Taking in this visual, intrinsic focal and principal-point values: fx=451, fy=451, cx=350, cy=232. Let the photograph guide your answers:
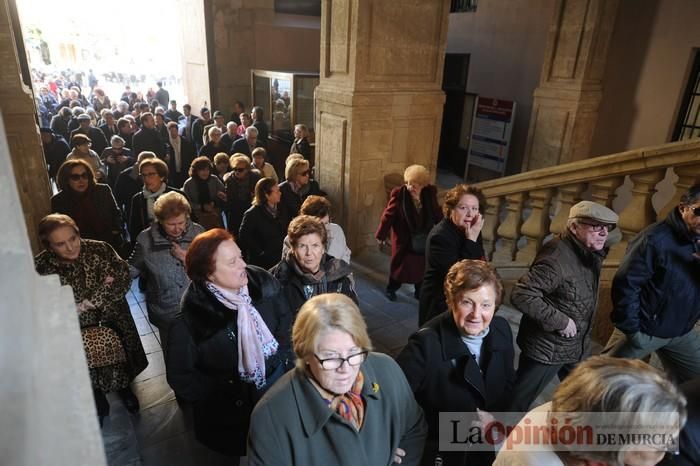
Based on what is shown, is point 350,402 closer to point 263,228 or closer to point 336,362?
point 336,362

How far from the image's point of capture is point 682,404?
1.32 m

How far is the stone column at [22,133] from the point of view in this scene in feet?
15.6

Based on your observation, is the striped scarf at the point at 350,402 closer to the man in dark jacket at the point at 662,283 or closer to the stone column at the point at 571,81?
the man in dark jacket at the point at 662,283

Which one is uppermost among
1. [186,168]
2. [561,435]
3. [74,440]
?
[74,440]

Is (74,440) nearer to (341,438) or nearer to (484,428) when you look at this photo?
(341,438)

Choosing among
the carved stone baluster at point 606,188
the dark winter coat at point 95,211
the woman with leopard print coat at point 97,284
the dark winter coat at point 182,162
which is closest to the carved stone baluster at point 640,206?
the carved stone baluster at point 606,188

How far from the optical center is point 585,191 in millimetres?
4480

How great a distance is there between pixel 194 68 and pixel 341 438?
13.9 meters

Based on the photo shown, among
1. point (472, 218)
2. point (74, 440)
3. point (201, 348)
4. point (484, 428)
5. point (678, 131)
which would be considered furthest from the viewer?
point (678, 131)

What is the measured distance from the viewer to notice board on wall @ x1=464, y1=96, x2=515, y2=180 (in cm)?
936

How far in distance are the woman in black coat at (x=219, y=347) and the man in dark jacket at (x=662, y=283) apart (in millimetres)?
2168

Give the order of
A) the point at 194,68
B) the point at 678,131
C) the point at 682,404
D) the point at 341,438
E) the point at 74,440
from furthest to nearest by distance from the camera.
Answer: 1. the point at 194,68
2. the point at 678,131
3. the point at 341,438
4. the point at 682,404
5. the point at 74,440

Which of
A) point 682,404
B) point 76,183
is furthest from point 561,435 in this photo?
point 76,183

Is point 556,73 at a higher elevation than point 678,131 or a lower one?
higher
